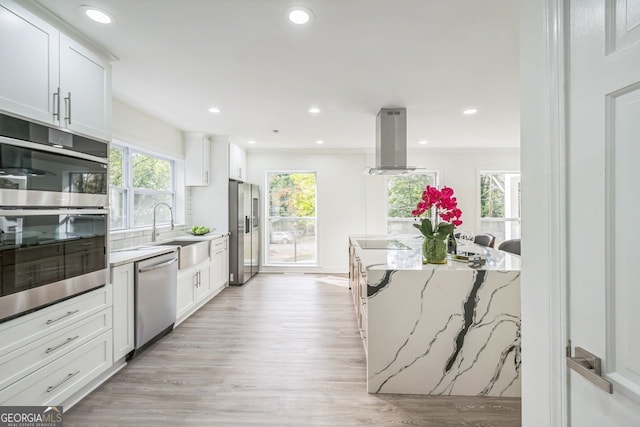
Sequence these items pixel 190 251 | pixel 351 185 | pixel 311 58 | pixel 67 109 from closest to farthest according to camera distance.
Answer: pixel 67 109, pixel 311 58, pixel 190 251, pixel 351 185

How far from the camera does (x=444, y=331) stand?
2078 mm

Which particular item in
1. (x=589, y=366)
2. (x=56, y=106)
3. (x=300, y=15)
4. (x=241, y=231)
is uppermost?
(x=300, y=15)

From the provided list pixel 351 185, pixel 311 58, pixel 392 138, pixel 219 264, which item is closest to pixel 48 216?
pixel 311 58

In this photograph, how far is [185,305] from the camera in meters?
3.49

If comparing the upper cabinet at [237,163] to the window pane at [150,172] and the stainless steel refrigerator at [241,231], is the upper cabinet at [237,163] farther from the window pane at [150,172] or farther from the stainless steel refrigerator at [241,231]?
the window pane at [150,172]

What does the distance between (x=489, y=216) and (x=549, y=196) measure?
5850mm

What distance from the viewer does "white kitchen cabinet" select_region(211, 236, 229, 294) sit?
4332 mm

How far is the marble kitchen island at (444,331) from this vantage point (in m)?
2.07

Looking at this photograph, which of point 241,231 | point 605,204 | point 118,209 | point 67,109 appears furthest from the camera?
point 241,231

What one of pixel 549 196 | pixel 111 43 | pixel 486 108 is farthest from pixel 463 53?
pixel 111 43

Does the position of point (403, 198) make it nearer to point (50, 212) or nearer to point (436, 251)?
point (436, 251)

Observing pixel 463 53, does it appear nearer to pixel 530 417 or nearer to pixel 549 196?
pixel 549 196

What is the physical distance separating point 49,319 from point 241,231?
326 cm

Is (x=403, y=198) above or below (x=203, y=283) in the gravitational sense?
above
